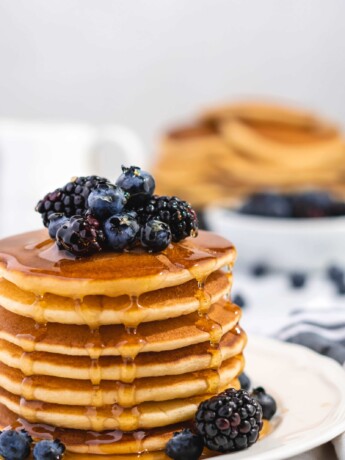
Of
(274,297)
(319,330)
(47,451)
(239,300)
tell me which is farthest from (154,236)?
(274,297)

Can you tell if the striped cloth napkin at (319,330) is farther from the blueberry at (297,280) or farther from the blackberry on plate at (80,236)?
the blackberry on plate at (80,236)

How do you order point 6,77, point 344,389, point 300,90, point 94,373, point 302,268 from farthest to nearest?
point 300,90
point 6,77
point 302,268
point 344,389
point 94,373

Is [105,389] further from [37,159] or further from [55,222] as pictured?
[37,159]

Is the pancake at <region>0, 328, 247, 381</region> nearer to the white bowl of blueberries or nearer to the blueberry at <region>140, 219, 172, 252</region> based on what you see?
the blueberry at <region>140, 219, 172, 252</region>

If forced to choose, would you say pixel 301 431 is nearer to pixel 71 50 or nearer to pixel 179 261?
pixel 179 261

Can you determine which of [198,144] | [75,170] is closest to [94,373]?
[75,170]

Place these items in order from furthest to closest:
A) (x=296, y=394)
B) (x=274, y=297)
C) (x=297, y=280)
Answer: (x=297, y=280), (x=274, y=297), (x=296, y=394)
